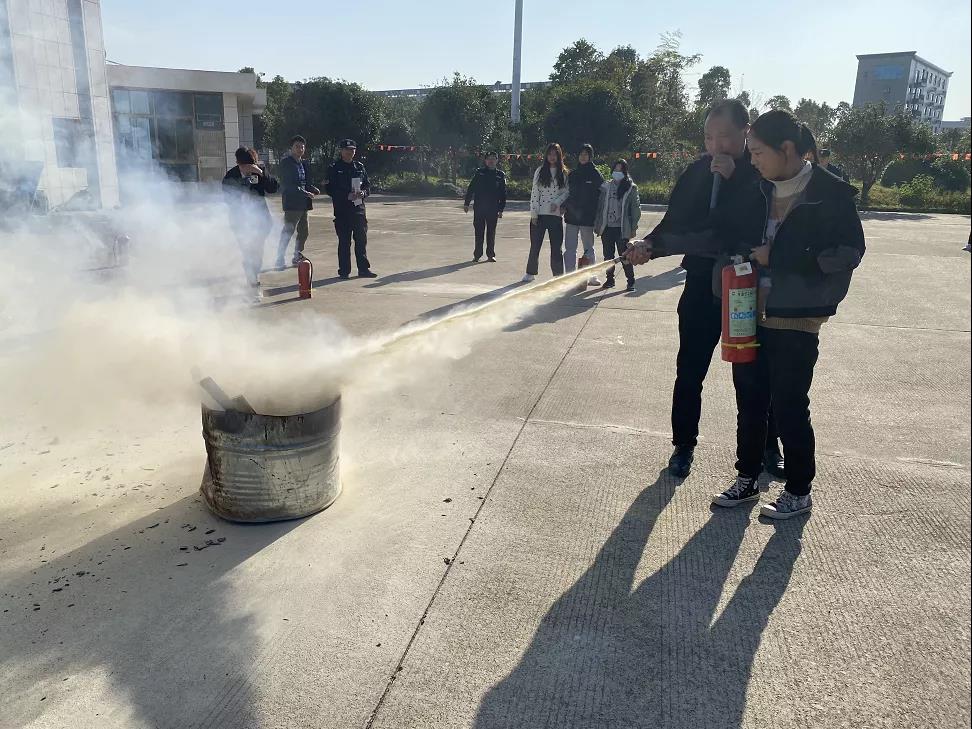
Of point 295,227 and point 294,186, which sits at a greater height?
point 294,186

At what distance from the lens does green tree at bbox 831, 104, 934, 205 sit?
88.3 feet

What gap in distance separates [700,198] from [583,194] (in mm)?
5580

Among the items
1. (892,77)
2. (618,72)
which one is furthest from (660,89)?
(892,77)

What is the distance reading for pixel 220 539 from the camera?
10.9 feet

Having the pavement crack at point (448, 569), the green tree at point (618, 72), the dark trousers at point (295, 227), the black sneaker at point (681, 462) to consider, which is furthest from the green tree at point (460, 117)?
the black sneaker at point (681, 462)

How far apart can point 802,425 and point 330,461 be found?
2.29m

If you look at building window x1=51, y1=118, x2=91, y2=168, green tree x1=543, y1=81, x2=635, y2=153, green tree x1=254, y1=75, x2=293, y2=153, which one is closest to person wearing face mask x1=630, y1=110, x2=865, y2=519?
building window x1=51, y1=118, x2=91, y2=168

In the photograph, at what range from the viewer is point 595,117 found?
3092cm

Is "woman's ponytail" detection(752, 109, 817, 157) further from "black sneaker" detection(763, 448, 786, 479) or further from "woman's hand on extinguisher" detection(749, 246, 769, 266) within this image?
"black sneaker" detection(763, 448, 786, 479)

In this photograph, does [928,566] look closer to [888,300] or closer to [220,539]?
[220,539]

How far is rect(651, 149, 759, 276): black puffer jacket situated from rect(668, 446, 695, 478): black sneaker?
1007 millimetres

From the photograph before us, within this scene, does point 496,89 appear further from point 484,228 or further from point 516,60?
point 484,228

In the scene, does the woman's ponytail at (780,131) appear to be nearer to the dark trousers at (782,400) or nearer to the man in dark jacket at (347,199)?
the dark trousers at (782,400)

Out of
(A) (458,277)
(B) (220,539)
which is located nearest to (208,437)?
(B) (220,539)
